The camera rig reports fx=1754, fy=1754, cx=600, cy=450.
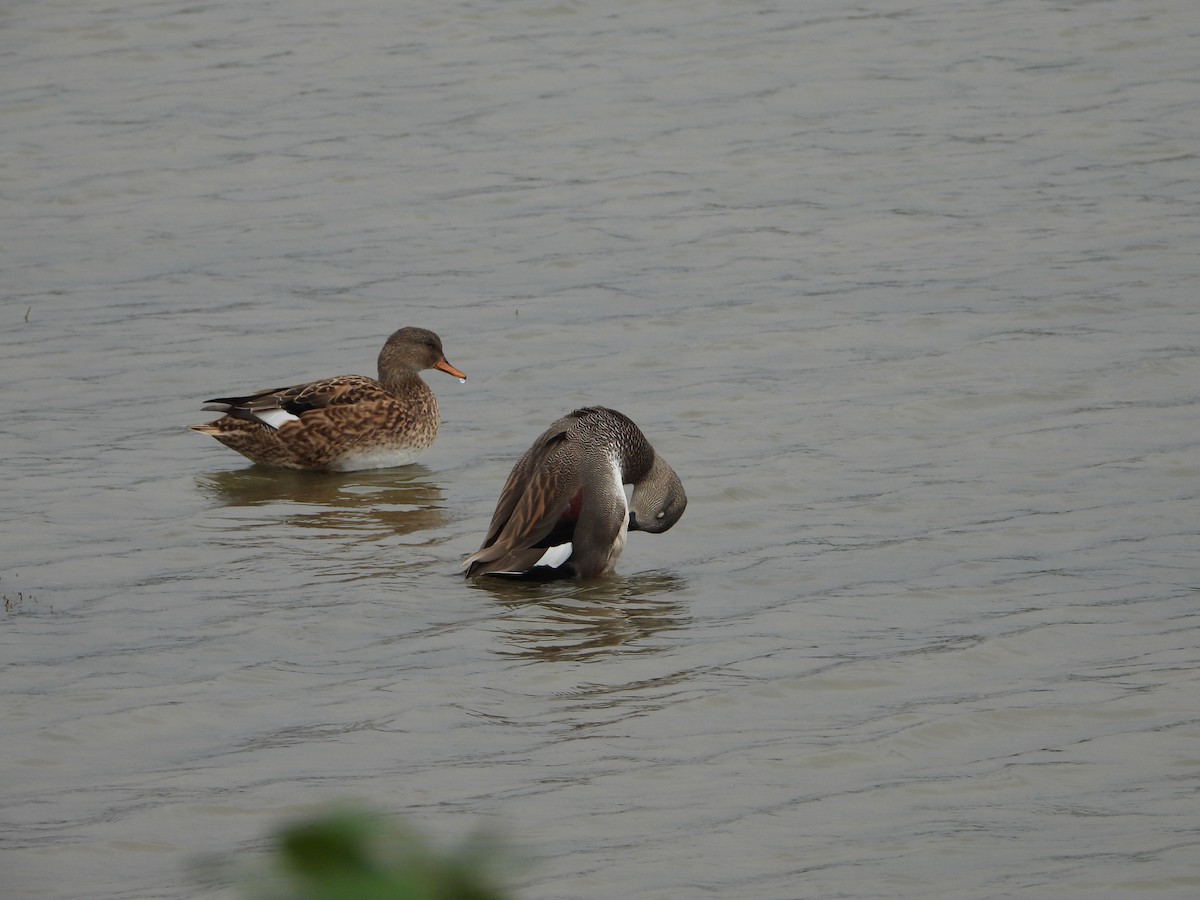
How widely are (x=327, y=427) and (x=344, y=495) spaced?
496mm

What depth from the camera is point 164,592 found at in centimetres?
791

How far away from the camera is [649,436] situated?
10.4 m

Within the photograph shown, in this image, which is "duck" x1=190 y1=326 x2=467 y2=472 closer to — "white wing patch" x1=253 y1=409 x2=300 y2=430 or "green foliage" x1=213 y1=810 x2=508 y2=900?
"white wing patch" x1=253 y1=409 x2=300 y2=430

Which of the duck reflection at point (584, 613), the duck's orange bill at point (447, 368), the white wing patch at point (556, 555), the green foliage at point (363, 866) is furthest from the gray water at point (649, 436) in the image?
the green foliage at point (363, 866)

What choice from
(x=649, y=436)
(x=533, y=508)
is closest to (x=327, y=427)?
(x=649, y=436)

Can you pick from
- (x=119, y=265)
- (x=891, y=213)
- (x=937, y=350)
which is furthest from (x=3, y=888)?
(x=891, y=213)

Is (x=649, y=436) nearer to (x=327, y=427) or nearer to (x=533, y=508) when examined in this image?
(x=327, y=427)

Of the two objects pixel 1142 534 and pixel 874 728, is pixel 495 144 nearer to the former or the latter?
pixel 1142 534

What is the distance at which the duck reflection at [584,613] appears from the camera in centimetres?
710

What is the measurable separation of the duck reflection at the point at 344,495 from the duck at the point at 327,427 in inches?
3.9

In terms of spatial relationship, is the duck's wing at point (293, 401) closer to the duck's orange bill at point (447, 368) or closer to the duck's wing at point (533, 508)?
the duck's orange bill at point (447, 368)

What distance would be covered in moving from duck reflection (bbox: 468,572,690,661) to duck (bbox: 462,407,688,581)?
3.6 inches

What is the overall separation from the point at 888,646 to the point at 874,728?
0.90 m

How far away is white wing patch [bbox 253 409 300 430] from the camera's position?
1034 centimetres
